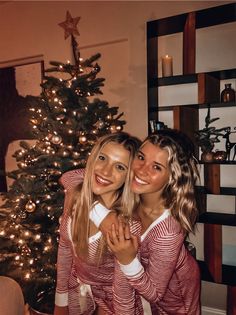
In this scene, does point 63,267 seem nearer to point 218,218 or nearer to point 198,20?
point 218,218

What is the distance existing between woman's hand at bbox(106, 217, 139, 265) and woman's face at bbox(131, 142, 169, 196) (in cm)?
27

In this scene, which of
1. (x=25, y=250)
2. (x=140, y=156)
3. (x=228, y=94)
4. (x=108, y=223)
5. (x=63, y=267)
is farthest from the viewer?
(x=228, y=94)

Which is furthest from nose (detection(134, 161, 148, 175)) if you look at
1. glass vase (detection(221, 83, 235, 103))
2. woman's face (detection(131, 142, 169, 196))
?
glass vase (detection(221, 83, 235, 103))

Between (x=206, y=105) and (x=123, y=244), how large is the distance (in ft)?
4.74

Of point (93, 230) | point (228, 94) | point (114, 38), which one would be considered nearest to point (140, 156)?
point (93, 230)

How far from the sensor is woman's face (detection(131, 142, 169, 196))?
4.81 feet

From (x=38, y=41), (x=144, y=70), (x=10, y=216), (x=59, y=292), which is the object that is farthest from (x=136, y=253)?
(x=38, y=41)

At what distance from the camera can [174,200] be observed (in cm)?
153

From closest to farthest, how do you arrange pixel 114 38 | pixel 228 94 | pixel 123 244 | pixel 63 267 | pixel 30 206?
pixel 123 244 → pixel 63 267 → pixel 30 206 → pixel 228 94 → pixel 114 38

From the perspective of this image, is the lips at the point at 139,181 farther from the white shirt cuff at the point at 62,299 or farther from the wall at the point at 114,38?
the wall at the point at 114,38

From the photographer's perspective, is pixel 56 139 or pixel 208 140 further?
pixel 208 140

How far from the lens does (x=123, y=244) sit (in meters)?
1.25

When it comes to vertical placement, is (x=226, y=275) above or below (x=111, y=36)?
below

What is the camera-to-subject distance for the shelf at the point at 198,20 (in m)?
2.16
